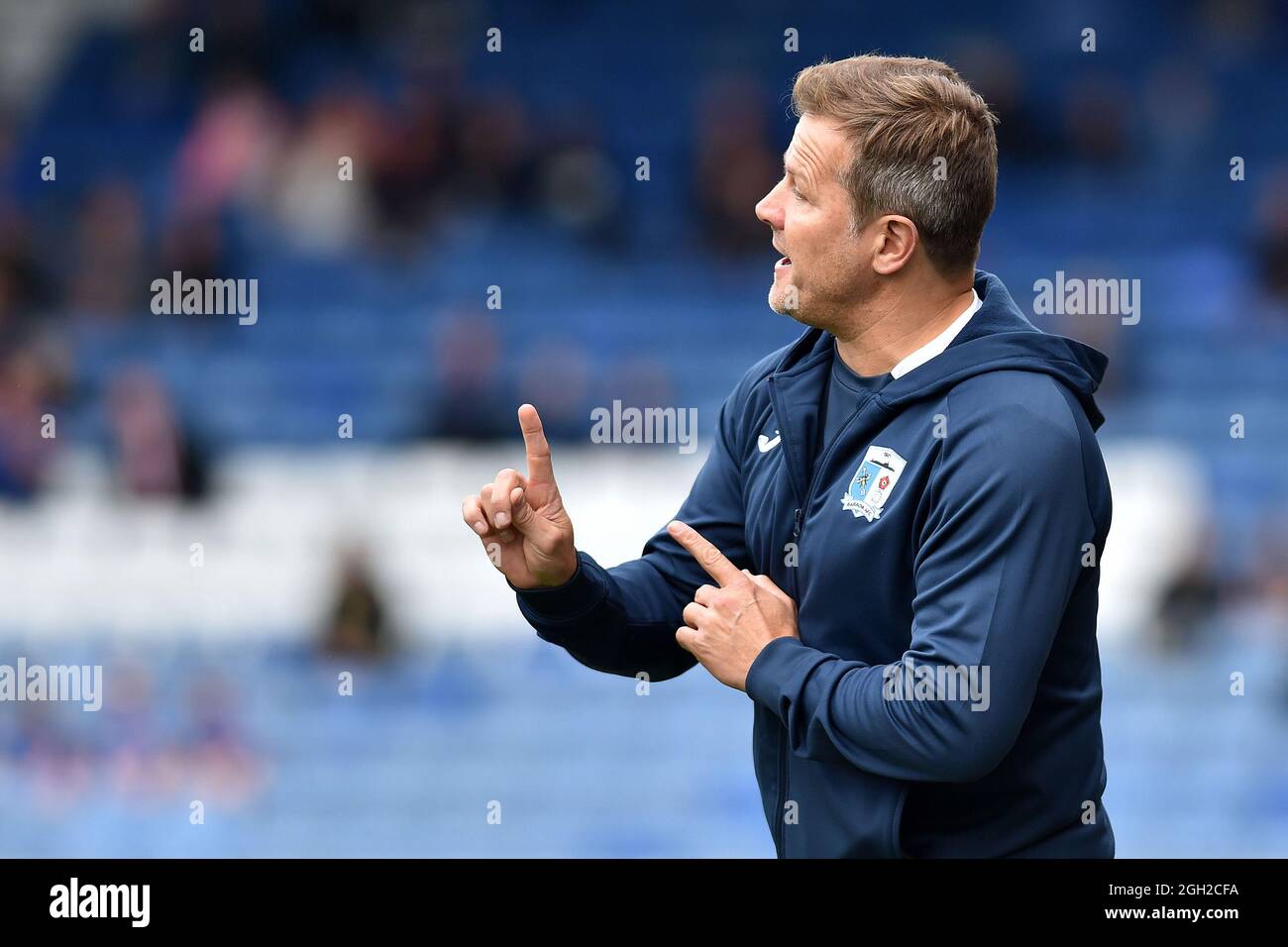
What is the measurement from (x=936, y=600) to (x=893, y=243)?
52cm

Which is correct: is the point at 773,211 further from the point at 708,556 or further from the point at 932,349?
the point at 708,556

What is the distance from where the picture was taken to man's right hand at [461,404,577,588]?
223 centimetres

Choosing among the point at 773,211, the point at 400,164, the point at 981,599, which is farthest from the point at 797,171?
the point at 400,164

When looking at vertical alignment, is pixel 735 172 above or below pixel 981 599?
above

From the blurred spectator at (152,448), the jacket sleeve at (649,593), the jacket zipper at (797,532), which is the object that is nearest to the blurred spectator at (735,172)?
the blurred spectator at (152,448)

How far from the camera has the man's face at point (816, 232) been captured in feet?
6.98

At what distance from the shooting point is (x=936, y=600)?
6.33ft

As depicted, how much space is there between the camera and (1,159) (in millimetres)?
7117

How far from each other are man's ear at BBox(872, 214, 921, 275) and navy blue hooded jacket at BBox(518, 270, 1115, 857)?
129 mm

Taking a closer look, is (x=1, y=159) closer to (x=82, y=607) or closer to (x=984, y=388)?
(x=82, y=607)

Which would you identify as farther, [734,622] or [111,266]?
[111,266]

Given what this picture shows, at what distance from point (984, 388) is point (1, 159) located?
6281 mm

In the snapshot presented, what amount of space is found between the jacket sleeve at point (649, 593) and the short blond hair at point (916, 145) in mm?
436

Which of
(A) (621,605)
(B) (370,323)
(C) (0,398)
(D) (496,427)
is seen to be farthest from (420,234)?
(A) (621,605)
